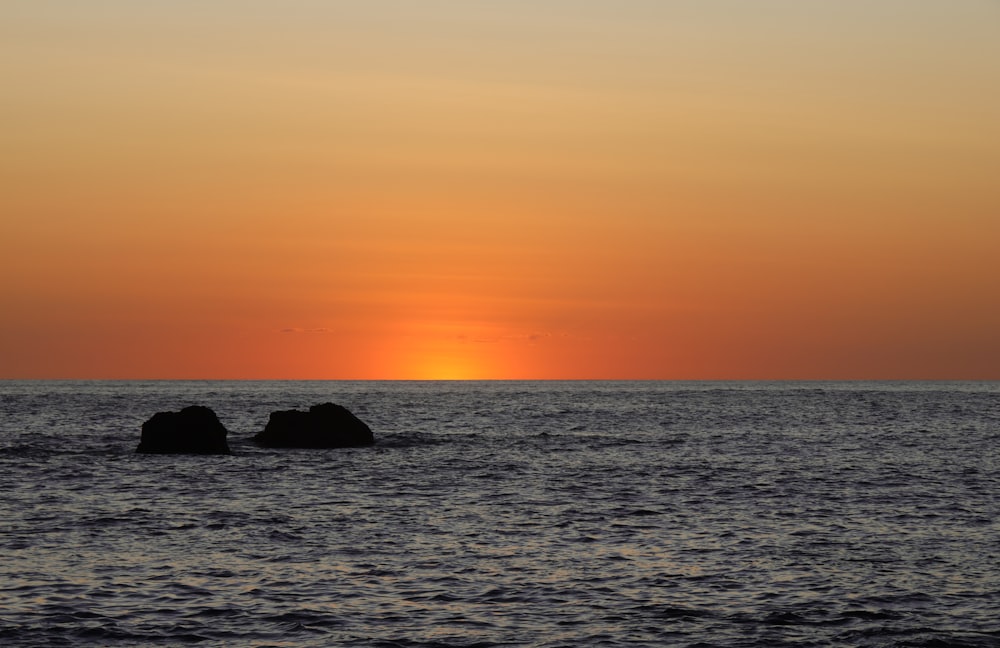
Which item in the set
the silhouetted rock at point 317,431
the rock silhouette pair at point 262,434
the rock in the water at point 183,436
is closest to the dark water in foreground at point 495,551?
the rock in the water at point 183,436

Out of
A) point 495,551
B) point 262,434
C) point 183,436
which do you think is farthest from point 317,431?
point 495,551

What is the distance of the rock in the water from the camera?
58.3 metres

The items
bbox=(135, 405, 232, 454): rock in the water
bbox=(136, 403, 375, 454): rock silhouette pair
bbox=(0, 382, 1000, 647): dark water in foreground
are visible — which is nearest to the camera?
bbox=(0, 382, 1000, 647): dark water in foreground

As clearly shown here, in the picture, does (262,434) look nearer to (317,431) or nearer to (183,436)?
(317,431)

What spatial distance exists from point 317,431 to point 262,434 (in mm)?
4142

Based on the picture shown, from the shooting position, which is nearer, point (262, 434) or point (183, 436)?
point (183, 436)

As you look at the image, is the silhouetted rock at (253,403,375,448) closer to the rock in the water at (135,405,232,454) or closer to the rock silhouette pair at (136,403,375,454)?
the rock silhouette pair at (136,403,375,454)

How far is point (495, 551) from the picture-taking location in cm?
2878

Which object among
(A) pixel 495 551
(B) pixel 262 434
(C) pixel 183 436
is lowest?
(A) pixel 495 551

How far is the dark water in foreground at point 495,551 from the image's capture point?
20812 mm

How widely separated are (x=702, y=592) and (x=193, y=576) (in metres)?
11.1

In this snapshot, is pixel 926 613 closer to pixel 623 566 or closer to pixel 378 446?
pixel 623 566

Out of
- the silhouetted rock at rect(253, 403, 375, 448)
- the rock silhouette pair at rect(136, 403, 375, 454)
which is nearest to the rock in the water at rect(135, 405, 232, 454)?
Result: the rock silhouette pair at rect(136, 403, 375, 454)

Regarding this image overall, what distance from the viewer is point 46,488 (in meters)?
41.3
